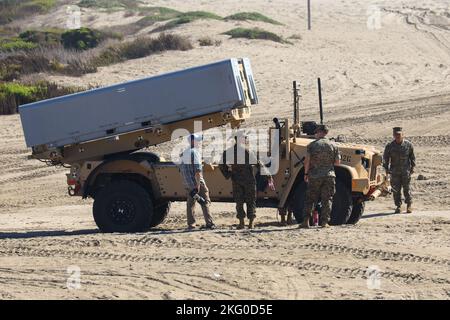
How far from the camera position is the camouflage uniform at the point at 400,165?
18.9 meters

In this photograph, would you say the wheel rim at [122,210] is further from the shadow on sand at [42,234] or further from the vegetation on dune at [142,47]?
the vegetation on dune at [142,47]

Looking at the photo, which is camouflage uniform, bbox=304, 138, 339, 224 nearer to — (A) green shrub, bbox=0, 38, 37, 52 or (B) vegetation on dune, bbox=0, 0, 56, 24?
(A) green shrub, bbox=0, 38, 37, 52

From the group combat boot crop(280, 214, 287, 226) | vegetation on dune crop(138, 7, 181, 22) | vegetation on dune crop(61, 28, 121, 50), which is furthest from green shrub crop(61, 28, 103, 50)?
combat boot crop(280, 214, 287, 226)

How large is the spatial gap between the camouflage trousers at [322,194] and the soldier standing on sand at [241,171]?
90cm

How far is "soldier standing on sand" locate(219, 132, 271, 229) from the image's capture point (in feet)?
53.8

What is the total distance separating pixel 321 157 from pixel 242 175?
128 centimetres

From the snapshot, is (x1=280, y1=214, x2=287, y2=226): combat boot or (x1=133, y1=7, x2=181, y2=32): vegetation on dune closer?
(x1=280, y1=214, x2=287, y2=226): combat boot

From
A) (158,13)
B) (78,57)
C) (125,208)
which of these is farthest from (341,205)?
(158,13)

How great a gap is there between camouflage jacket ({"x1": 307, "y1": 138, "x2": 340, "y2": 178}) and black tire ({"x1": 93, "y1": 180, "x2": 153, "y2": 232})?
2.65 meters

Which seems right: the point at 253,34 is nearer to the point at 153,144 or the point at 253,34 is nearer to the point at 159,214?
the point at 159,214

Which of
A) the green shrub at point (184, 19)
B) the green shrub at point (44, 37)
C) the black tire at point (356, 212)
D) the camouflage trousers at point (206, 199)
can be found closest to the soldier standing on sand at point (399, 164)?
the black tire at point (356, 212)

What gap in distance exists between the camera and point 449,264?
13.7m
